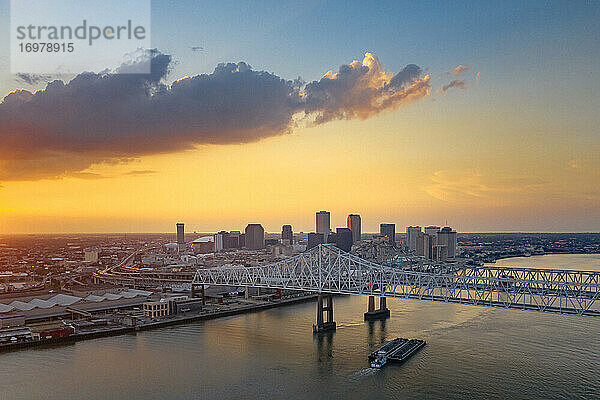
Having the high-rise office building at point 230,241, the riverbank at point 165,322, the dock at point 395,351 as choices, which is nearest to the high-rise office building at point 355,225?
the high-rise office building at point 230,241

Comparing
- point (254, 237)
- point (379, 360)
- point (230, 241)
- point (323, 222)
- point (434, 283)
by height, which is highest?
point (323, 222)

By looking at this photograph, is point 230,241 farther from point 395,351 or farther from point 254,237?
point 395,351

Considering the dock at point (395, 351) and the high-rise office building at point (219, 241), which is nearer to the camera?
the dock at point (395, 351)

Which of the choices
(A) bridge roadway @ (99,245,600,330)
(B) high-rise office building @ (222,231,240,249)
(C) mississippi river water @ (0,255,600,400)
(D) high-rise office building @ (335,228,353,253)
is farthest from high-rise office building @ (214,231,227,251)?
(C) mississippi river water @ (0,255,600,400)

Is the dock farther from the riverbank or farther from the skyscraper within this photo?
the skyscraper

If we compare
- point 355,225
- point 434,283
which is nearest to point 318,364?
point 434,283

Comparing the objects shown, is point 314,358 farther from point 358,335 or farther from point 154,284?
point 154,284

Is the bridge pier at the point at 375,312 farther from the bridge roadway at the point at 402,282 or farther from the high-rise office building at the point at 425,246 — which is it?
the high-rise office building at the point at 425,246
